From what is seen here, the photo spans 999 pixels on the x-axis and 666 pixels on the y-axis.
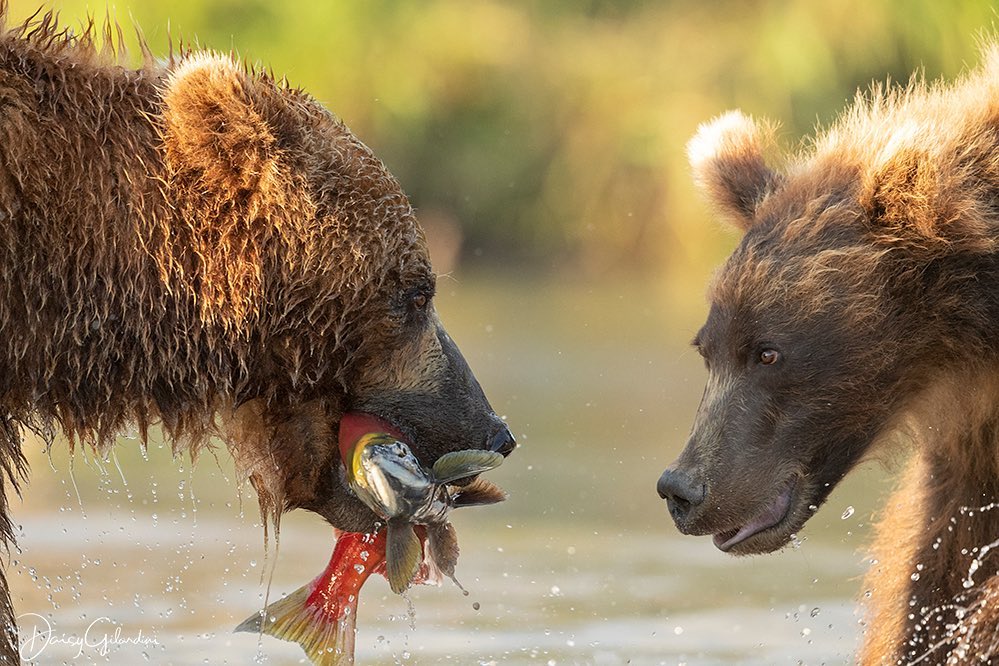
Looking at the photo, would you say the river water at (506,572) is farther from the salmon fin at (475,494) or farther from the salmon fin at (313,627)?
the salmon fin at (475,494)

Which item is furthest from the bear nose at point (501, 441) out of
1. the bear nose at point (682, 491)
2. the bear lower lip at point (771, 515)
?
the bear lower lip at point (771, 515)

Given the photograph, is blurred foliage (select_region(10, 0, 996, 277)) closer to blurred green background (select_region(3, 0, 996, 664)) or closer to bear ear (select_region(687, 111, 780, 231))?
blurred green background (select_region(3, 0, 996, 664))

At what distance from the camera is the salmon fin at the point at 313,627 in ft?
16.3

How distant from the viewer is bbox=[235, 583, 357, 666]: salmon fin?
4969 millimetres

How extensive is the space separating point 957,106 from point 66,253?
249 cm

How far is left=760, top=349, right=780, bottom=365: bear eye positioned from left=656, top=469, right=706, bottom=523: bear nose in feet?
1.27

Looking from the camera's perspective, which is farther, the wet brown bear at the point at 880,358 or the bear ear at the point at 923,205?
the wet brown bear at the point at 880,358

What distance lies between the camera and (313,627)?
500cm

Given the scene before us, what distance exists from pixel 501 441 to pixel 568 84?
17.1 metres

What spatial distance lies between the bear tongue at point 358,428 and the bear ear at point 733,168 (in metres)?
Result: 1.38

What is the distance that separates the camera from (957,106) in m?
5.18
